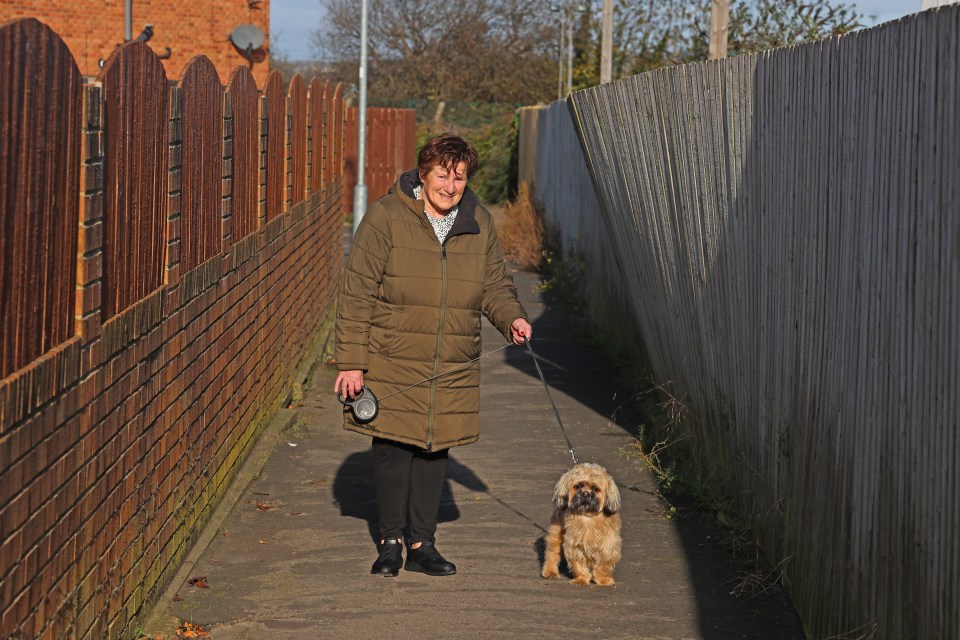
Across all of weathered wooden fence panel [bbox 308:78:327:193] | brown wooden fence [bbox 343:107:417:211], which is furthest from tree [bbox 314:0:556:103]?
weathered wooden fence panel [bbox 308:78:327:193]

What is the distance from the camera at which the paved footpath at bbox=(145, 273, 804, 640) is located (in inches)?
212

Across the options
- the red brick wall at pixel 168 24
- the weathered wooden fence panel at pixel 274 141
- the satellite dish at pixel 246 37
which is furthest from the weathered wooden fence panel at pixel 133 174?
the red brick wall at pixel 168 24

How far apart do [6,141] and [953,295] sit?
2.44 meters

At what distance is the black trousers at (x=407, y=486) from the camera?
611 cm

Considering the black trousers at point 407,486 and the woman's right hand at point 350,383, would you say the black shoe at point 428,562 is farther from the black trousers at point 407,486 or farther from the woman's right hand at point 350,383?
the woman's right hand at point 350,383

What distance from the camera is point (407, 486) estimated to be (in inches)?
244

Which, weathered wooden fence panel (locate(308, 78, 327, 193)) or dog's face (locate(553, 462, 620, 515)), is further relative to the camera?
weathered wooden fence panel (locate(308, 78, 327, 193))

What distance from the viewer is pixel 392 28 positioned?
55.4 m

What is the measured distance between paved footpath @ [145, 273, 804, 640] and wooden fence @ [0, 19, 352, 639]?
28cm

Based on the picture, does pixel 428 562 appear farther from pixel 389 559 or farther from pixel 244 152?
pixel 244 152

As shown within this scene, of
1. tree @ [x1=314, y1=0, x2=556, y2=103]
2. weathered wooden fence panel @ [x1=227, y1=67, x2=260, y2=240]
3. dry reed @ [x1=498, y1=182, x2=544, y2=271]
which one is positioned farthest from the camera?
tree @ [x1=314, y1=0, x2=556, y2=103]

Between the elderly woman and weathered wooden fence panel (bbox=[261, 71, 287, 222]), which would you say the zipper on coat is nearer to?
the elderly woman

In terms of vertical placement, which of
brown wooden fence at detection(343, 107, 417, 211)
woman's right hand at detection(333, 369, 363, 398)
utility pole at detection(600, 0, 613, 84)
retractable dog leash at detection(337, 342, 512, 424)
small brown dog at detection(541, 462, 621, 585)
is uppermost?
utility pole at detection(600, 0, 613, 84)

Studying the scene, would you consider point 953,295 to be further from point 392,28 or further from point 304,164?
point 392,28
